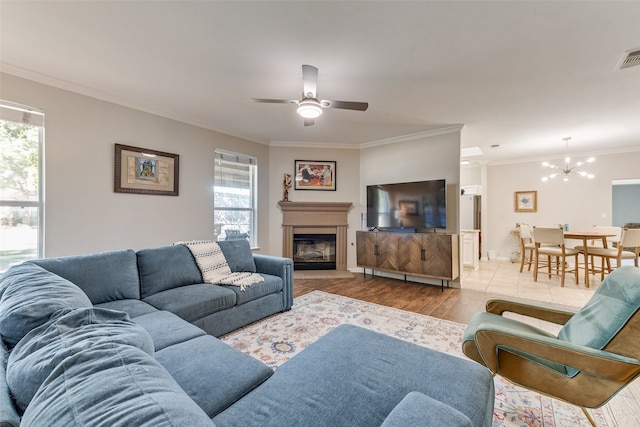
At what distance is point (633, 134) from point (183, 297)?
7282 mm

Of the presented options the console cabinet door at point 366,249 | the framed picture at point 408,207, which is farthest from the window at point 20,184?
the framed picture at point 408,207

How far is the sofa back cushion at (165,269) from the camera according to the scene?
239 cm

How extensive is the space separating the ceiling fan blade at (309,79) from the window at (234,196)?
2562mm

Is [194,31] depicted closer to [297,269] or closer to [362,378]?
[362,378]

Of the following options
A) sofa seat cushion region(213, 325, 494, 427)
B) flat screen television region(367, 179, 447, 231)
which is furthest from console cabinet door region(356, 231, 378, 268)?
sofa seat cushion region(213, 325, 494, 427)

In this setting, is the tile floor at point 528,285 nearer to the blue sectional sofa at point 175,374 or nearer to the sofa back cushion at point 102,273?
the blue sectional sofa at point 175,374

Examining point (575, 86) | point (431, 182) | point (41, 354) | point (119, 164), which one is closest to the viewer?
point (41, 354)

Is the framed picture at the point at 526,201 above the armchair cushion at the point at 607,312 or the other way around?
above

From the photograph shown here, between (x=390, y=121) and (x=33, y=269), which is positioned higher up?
(x=390, y=121)

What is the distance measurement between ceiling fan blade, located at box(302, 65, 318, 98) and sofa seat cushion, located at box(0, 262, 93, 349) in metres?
2.19

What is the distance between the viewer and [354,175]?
5348 mm

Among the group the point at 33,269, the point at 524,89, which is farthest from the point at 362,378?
the point at 524,89

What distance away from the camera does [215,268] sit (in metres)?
2.83

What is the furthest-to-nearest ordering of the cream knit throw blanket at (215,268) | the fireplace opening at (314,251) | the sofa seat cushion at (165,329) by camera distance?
1. the fireplace opening at (314,251)
2. the cream knit throw blanket at (215,268)
3. the sofa seat cushion at (165,329)
